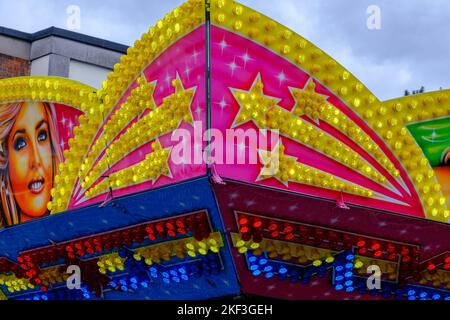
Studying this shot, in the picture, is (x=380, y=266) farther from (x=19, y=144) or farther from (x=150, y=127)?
(x=19, y=144)

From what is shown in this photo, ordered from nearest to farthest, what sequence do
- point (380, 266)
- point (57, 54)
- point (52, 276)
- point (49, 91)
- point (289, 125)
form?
point (289, 125)
point (380, 266)
point (52, 276)
point (49, 91)
point (57, 54)

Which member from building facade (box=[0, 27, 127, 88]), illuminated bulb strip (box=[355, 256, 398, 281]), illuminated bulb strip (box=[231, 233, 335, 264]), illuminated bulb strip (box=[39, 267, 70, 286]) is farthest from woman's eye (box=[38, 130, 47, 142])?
illuminated bulb strip (box=[355, 256, 398, 281])

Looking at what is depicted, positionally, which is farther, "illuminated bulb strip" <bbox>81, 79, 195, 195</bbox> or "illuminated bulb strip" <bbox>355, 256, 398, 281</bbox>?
"illuminated bulb strip" <bbox>355, 256, 398, 281</bbox>

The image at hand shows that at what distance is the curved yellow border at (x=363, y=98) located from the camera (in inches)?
443

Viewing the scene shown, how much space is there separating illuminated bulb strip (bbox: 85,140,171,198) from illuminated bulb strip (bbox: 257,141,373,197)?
1.14 meters

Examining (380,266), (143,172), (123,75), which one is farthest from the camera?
(123,75)

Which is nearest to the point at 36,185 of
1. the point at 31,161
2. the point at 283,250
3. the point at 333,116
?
the point at 31,161

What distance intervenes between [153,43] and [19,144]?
12.7 ft

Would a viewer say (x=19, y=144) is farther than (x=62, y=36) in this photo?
No

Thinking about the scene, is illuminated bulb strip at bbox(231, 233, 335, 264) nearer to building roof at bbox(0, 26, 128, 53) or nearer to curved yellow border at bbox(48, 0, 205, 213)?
curved yellow border at bbox(48, 0, 205, 213)

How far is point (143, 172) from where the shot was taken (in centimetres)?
1168

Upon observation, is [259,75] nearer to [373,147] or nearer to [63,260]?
[373,147]

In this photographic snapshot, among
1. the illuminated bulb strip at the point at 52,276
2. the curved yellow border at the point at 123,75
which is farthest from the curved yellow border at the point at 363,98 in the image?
the illuminated bulb strip at the point at 52,276

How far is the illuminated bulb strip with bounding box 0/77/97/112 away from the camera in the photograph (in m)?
14.0
